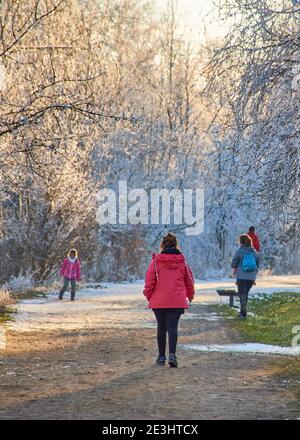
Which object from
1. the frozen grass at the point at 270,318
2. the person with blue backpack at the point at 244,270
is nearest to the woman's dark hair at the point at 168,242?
the frozen grass at the point at 270,318

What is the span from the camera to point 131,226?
41.5 m

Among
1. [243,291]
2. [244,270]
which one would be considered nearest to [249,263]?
[244,270]

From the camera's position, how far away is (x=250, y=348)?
15.5 metres

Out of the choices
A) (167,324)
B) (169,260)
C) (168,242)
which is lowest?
(167,324)

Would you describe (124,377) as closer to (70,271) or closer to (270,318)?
(270,318)

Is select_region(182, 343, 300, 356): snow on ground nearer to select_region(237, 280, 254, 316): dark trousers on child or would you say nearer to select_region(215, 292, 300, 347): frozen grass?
select_region(215, 292, 300, 347): frozen grass

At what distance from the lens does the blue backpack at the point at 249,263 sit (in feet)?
68.7

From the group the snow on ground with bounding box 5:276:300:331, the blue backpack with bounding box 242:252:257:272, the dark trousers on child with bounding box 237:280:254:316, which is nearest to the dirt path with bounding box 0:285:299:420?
the snow on ground with bounding box 5:276:300:331

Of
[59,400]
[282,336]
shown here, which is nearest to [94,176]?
[282,336]

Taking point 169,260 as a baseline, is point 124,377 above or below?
below

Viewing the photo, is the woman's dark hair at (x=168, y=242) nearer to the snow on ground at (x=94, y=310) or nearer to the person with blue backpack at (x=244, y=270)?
the snow on ground at (x=94, y=310)

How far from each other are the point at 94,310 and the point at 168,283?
10138mm

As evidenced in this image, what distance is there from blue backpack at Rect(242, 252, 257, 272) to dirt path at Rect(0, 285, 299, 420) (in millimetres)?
1741
